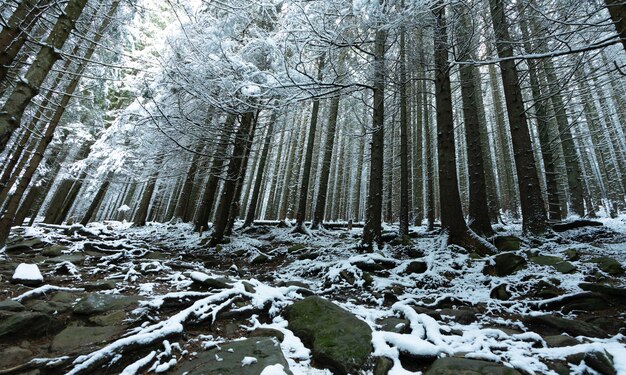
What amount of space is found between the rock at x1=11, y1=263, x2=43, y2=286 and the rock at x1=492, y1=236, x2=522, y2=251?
29.8 ft

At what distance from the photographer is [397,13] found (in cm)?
545

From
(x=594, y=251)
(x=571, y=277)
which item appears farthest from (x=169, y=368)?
(x=594, y=251)

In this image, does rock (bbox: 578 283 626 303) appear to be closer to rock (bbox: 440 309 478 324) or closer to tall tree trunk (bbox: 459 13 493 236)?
rock (bbox: 440 309 478 324)

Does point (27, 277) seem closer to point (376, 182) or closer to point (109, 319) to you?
point (109, 319)

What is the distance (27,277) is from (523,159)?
34.5 ft

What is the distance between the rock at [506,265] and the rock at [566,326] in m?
1.70

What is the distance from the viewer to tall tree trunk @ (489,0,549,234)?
687 cm

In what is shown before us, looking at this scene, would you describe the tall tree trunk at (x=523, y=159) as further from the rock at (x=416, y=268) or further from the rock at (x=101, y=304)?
the rock at (x=101, y=304)

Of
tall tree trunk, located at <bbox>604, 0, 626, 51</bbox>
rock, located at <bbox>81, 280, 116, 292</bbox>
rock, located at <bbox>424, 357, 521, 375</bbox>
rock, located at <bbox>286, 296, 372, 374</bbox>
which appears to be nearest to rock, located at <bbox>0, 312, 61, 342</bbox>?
rock, located at <bbox>81, 280, 116, 292</bbox>

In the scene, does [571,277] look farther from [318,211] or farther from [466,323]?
[318,211]

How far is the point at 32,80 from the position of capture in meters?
4.00

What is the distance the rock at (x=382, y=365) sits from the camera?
275 cm

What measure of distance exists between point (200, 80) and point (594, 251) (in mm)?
9209

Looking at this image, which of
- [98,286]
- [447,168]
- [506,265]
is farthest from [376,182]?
[98,286]
